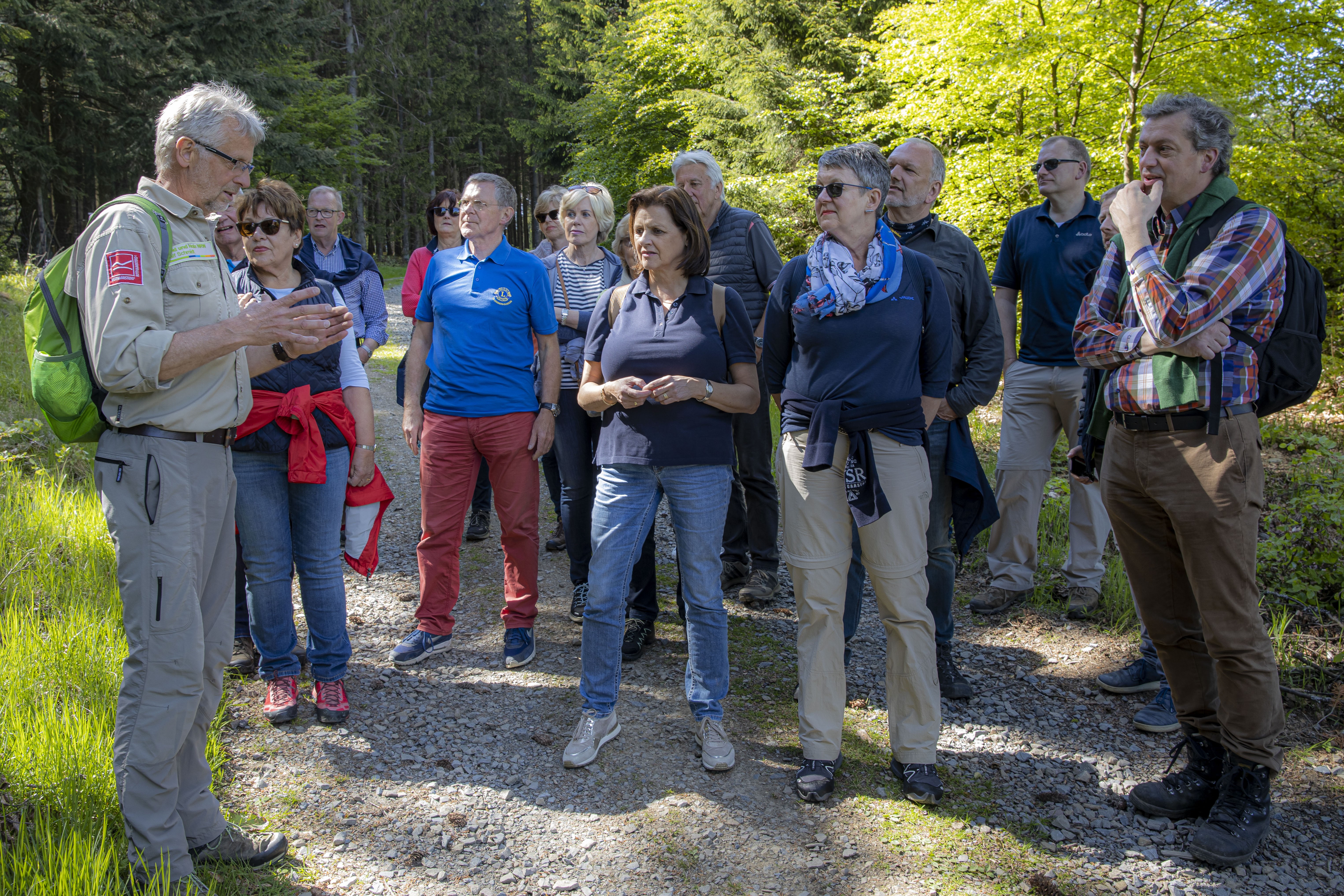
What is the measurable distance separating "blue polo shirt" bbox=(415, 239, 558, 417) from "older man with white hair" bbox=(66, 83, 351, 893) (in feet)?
5.22

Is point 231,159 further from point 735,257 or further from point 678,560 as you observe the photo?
point 735,257

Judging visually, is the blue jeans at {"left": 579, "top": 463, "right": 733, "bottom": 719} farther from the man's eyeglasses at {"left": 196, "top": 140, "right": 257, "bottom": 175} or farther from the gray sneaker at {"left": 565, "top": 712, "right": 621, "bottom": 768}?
the man's eyeglasses at {"left": 196, "top": 140, "right": 257, "bottom": 175}

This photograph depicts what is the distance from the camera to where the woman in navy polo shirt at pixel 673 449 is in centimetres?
352

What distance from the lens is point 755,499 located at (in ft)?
17.5

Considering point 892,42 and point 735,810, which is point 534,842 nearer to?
point 735,810

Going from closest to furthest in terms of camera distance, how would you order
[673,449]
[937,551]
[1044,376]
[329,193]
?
[673,449] → [937,551] → [1044,376] → [329,193]

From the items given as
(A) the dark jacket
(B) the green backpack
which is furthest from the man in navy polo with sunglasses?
(B) the green backpack

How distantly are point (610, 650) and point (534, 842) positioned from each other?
0.85m

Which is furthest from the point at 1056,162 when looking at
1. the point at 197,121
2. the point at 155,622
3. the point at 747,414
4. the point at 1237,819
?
the point at 155,622

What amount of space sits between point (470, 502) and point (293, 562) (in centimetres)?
90

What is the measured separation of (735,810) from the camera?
323 cm

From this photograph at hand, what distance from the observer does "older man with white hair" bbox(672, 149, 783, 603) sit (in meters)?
4.90

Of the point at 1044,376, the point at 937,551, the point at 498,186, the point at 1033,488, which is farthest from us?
the point at 1033,488

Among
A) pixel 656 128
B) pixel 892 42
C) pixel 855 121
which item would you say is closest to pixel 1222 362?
pixel 892 42
